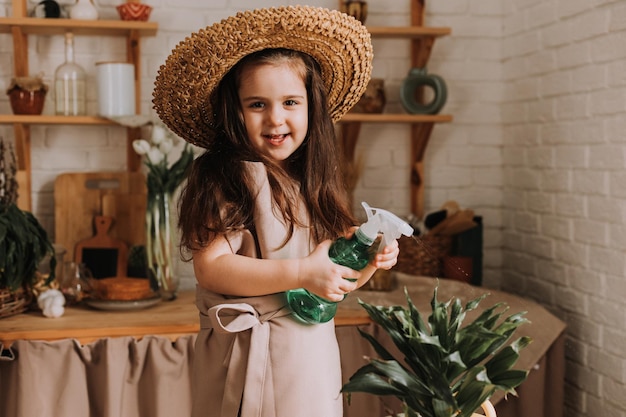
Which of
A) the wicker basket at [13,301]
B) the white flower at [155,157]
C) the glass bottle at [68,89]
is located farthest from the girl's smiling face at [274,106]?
the glass bottle at [68,89]

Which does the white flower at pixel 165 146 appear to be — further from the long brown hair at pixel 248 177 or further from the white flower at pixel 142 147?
the long brown hair at pixel 248 177

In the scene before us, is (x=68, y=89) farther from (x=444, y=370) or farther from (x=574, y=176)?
(x=444, y=370)

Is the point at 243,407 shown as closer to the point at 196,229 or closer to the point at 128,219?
the point at 196,229

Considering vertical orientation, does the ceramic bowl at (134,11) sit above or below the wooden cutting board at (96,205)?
above

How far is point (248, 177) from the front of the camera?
1.44 m

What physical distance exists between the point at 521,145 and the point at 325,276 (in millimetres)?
1702

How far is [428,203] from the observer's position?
118 inches

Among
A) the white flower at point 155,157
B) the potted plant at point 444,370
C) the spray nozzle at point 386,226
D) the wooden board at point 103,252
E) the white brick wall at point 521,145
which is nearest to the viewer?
the potted plant at point 444,370

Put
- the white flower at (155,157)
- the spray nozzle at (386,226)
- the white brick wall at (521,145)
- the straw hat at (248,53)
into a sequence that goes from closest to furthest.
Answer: the spray nozzle at (386,226), the straw hat at (248,53), the white brick wall at (521,145), the white flower at (155,157)

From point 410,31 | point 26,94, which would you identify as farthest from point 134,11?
point 410,31

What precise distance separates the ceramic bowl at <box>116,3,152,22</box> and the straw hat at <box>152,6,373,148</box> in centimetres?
108

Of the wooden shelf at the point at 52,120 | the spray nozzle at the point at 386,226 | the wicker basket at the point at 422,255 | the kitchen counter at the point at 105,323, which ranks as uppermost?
the wooden shelf at the point at 52,120

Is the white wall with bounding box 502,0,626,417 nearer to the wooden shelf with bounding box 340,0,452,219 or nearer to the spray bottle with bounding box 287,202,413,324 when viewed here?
the wooden shelf with bounding box 340,0,452,219

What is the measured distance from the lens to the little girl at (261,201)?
4.62 feet
